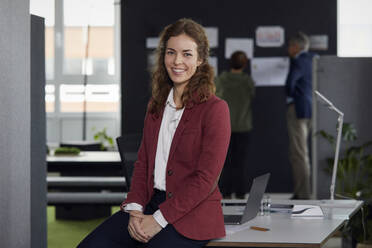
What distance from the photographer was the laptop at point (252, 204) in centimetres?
236

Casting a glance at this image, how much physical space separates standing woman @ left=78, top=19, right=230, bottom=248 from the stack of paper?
20.2 inches

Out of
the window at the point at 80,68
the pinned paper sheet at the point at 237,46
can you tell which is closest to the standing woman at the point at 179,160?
the pinned paper sheet at the point at 237,46

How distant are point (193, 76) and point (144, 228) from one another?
1.97 ft

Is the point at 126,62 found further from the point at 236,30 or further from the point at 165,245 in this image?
the point at 165,245

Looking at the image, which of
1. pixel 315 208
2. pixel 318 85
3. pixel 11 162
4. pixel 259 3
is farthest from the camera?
pixel 259 3

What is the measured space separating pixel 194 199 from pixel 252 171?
511 cm

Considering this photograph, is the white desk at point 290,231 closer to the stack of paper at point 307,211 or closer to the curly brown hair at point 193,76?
the stack of paper at point 307,211

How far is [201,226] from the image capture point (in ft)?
6.95

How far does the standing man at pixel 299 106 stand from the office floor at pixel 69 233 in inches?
70.8

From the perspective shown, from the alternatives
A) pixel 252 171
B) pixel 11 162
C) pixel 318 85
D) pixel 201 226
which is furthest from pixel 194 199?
pixel 252 171

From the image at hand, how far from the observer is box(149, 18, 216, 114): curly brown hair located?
2273 millimetres

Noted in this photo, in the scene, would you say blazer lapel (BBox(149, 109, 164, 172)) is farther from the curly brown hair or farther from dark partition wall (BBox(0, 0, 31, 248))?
dark partition wall (BBox(0, 0, 31, 248))

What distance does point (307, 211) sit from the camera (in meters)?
2.61

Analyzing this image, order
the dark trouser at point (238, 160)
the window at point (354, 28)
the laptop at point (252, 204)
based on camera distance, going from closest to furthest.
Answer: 1. the laptop at point (252, 204)
2. the dark trouser at point (238, 160)
3. the window at point (354, 28)
